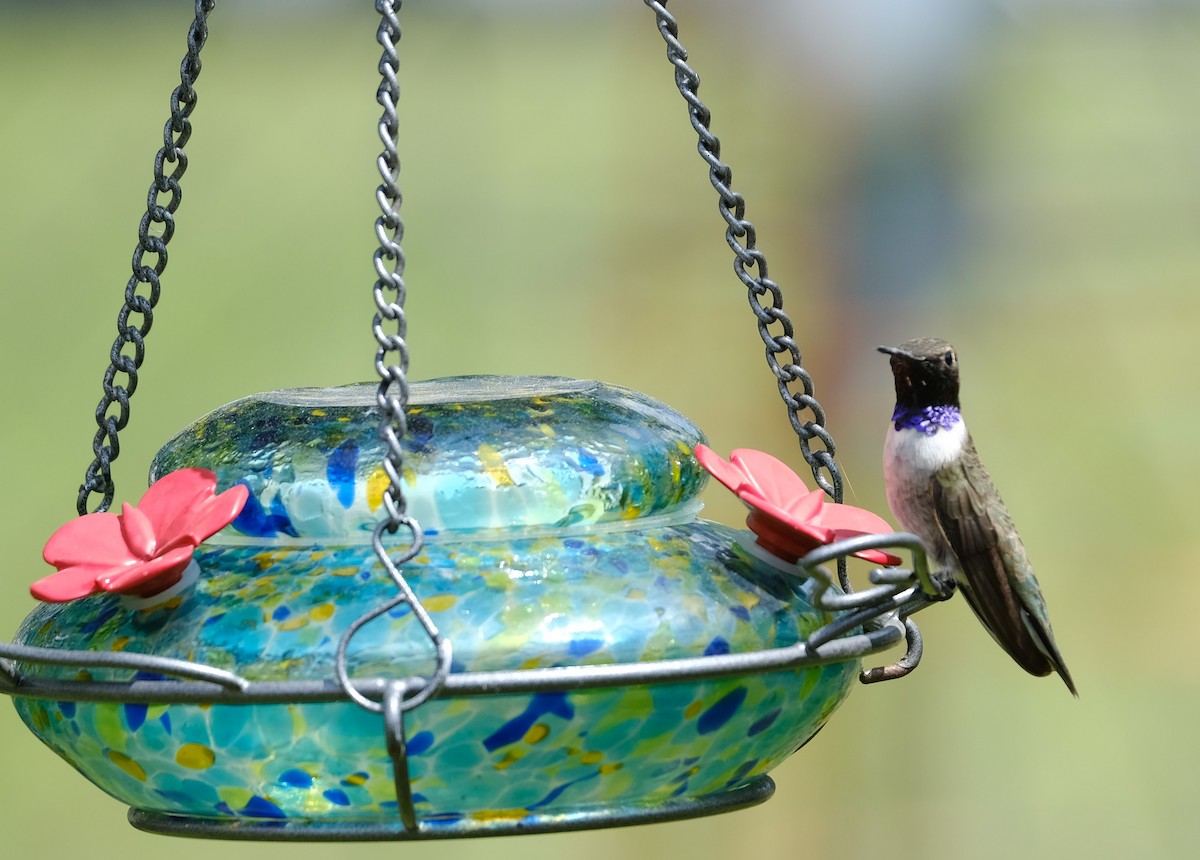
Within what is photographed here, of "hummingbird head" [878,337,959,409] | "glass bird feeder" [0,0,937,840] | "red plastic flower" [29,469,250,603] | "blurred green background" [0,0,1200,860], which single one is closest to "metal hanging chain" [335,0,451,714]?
"glass bird feeder" [0,0,937,840]

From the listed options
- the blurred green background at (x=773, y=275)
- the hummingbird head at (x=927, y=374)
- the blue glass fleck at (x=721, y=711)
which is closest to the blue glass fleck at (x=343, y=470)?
the blue glass fleck at (x=721, y=711)

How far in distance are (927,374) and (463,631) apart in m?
0.66

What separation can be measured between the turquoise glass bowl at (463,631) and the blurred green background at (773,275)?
2829 millimetres

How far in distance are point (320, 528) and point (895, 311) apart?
3.09 meters

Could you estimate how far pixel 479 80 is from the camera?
14.9 feet

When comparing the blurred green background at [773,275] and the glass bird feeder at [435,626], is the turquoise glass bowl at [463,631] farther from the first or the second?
the blurred green background at [773,275]

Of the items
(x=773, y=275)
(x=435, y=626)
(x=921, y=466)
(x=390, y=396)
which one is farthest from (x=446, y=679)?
(x=773, y=275)

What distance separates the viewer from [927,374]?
4.83 feet

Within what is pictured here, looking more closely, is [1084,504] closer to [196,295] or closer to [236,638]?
[196,295]

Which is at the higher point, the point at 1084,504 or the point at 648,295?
the point at 648,295

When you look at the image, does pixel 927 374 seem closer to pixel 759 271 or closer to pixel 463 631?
pixel 759 271

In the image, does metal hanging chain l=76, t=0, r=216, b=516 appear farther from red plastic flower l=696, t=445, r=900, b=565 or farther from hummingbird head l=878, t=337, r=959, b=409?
hummingbird head l=878, t=337, r=959, b=409

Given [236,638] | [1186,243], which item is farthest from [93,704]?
[1186,243]

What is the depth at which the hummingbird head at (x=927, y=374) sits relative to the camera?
4.77ft
